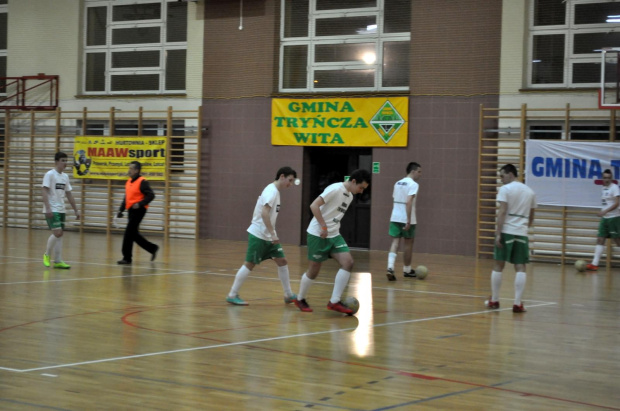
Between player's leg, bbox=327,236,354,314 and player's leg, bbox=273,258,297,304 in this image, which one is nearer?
player's leg, bbox=327,236,354,314

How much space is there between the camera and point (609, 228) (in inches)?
616

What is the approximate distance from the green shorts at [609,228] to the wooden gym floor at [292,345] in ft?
8.12

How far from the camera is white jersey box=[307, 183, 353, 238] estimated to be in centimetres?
929

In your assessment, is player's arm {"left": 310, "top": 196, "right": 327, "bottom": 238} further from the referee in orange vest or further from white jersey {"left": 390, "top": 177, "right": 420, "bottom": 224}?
the referee in orange vest

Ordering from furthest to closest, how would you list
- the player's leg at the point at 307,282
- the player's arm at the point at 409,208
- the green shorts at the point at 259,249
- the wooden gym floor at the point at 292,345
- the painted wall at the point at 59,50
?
the painted wall at the point at 59,50
the player's arm at the point at 409,208
the green shorts at the point at 259,249
the player's leg at the point at 307,282
the wooden gym floor at the point at 292,345

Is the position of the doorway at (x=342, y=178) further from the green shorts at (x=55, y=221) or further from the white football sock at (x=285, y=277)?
the white football sock at (x=285, y=277)

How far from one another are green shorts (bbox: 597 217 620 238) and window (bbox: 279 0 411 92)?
5.85 meters

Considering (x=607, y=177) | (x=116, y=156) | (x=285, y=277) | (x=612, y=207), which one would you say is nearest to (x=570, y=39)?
(x=607, y=177)

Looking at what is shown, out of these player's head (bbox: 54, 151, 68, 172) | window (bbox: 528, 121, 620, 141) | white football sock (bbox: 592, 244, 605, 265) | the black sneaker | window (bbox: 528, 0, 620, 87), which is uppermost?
window (bbox: 528, 0, 620, 87)

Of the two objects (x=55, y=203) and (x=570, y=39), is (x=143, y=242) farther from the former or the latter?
(x=570, y=39)

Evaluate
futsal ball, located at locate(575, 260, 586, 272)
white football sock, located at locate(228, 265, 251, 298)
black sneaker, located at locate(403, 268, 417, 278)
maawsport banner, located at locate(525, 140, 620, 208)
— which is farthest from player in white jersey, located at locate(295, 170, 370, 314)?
maawsport banner, located at locate(525, 140, 620, 208)

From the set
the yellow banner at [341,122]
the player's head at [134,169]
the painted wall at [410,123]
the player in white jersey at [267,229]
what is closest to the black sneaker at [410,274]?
the player in white jersey at [267,229]

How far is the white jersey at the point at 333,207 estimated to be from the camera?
929 cm

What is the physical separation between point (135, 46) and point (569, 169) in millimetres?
12075
